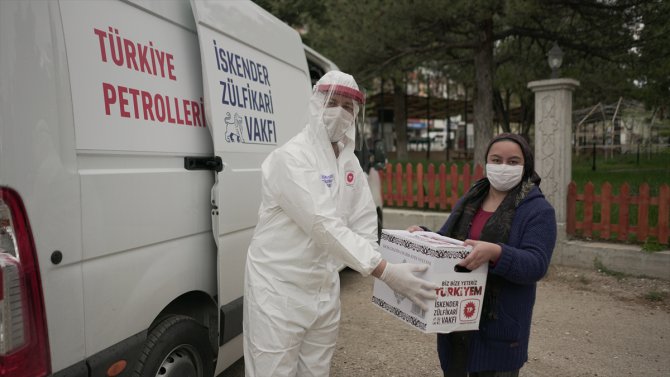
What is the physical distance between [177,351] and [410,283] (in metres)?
1.20

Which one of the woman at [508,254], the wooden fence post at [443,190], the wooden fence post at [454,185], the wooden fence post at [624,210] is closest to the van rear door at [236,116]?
the woman at [508,254]

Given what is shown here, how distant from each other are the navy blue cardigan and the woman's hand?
0.17ft

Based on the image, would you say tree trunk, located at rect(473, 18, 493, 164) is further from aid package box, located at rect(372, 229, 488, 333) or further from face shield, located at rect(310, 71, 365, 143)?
aid package box, located at rect(372, 229, 488, 333)

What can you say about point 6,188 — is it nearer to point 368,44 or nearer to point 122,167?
point 122,167

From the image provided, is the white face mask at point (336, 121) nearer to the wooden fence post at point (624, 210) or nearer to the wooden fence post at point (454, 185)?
the wooden fence post at point (624, 210)

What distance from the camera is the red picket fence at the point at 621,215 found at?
5332 mm

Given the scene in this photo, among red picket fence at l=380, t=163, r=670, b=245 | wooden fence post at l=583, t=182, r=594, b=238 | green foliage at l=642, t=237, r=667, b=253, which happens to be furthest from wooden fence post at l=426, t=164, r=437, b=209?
green foliage at l=642, t=237, r=667, b=253

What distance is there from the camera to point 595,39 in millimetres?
9133

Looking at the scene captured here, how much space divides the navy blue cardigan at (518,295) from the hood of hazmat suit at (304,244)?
0.56 metres

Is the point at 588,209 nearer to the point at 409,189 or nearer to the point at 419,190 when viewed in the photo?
the point at 419,190

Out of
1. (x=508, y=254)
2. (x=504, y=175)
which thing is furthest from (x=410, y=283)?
(x=504, y=175)

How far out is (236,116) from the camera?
8.62 ft

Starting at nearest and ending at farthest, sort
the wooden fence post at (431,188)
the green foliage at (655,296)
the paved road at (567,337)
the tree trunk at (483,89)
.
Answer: the paved road at (567,337)
the green foliage at (655,296)
the wooden fence post at (431,188)
the tree trunk at (483,89)

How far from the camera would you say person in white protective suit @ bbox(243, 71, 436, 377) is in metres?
1.89
